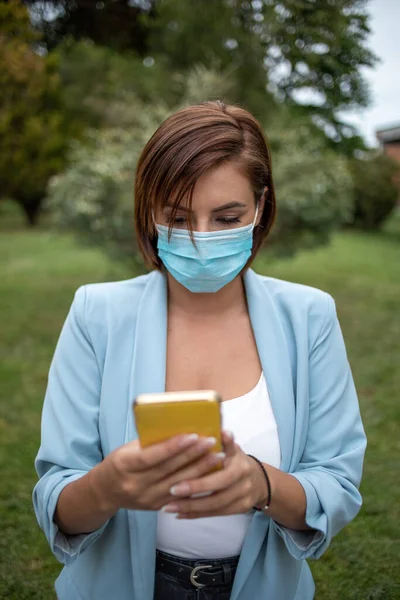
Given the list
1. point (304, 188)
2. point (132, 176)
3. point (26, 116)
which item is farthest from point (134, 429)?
point (26, 116)

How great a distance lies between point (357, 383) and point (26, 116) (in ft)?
30.5

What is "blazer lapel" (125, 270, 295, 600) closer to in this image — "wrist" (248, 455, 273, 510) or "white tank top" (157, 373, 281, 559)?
"white tank top" (157, 373, 281, 559)

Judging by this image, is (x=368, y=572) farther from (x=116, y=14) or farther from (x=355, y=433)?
(x=116, y=14)

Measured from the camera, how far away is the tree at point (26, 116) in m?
5.76

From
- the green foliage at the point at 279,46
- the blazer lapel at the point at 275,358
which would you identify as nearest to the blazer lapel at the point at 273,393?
the blazer lapel at the point at 275,358

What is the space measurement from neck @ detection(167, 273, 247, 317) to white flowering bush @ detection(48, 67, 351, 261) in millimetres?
5141

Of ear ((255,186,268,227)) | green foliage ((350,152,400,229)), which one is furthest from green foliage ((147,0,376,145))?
green foliage ((350,152,400,229))

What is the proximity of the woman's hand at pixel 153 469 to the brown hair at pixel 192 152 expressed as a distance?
67 cm

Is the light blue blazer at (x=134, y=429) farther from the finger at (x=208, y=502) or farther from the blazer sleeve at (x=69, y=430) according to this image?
the finger at (x=208, y=502)

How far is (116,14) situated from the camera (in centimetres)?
711

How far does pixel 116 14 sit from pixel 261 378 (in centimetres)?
625

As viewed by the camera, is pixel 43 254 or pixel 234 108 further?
pixel 43 254

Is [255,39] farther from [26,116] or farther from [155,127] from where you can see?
[26,116]

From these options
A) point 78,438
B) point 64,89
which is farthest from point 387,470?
point 64,89
